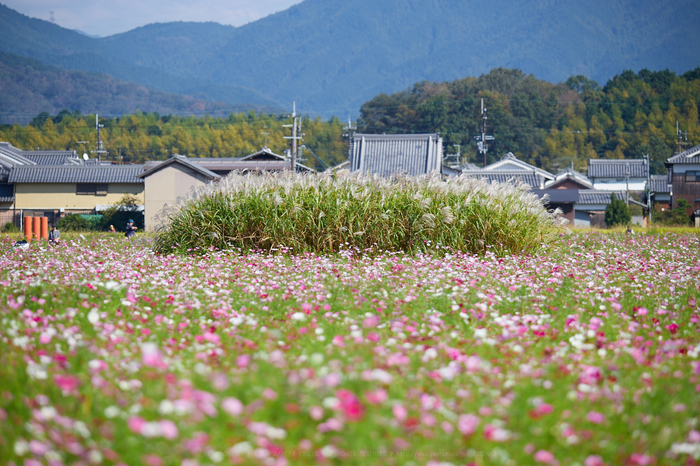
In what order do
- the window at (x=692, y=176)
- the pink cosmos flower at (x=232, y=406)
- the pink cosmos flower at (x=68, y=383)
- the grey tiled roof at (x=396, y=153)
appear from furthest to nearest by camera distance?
the window at (x=692, y=176) → the grey tiled roof at (x=396, y=153) → the pink cosmos flower at (x=68, y=383) → the pink cosmos flower at (x=232, y=406)

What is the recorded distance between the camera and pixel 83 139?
82.5 m

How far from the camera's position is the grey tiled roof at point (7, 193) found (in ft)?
126

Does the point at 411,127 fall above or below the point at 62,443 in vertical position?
above

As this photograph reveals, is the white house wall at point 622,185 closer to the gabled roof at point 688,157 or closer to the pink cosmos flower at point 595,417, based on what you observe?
the gabled roof at point 688,157

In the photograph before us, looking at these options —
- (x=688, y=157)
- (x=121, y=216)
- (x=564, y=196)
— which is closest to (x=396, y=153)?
(x=121, y=216)

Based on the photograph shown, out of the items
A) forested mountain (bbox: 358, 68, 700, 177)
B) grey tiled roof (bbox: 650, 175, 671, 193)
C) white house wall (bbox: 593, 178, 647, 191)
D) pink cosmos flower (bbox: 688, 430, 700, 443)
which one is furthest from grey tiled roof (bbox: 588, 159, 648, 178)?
pink cosmos flower (bbox: 688, 430, 700, 443)

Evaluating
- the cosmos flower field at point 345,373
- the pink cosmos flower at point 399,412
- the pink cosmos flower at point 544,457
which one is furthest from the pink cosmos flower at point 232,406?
the pink cosmos flower at point 544,457

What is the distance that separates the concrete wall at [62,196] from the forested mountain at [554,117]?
46.9m

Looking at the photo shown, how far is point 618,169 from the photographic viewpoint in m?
61.3

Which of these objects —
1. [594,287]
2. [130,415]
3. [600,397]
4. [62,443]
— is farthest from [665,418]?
[594,287]

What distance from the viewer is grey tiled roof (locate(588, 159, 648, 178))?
201 feet

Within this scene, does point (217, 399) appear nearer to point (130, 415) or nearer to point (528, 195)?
point (130, 415)

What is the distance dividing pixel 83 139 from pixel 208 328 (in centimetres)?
8608

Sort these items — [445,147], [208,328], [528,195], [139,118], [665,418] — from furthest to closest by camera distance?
[139,118]
[445,147]
[528,195]
[208,328]
[665,418]
